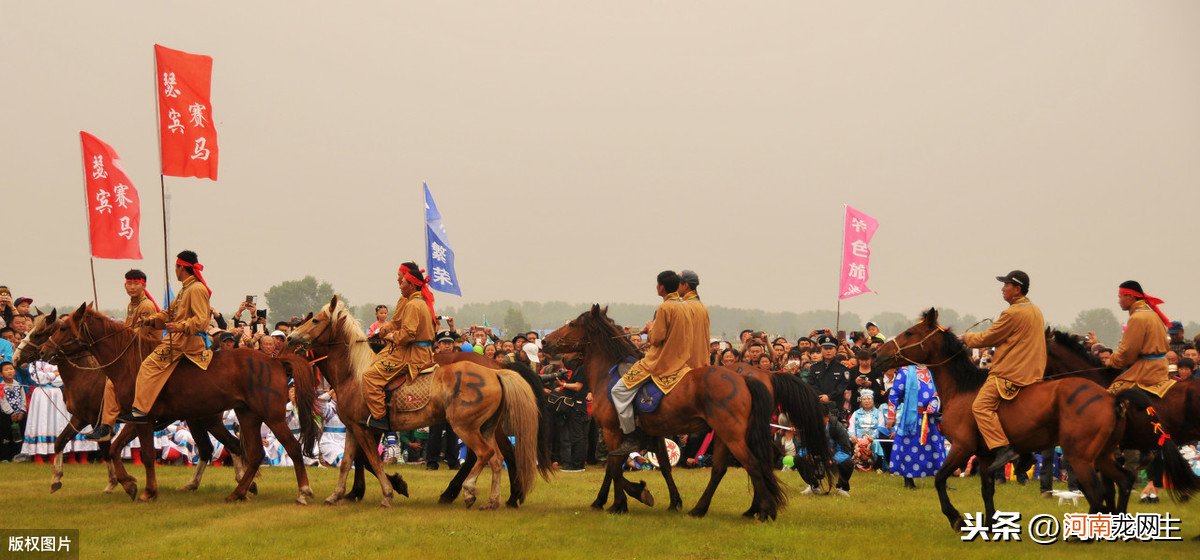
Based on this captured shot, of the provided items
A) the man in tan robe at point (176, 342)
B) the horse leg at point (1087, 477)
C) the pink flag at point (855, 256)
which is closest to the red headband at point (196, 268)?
the man in tan robe at point (176, 342)

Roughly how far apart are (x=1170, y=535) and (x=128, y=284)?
13.4 m

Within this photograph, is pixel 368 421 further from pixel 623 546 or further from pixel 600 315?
pixel 623 546

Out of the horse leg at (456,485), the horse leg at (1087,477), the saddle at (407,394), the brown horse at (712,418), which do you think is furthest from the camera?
the horse leg at (456,485)

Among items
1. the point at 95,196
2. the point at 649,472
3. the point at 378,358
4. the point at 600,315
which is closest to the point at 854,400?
the point at 649,472

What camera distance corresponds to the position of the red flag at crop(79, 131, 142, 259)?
829 inches

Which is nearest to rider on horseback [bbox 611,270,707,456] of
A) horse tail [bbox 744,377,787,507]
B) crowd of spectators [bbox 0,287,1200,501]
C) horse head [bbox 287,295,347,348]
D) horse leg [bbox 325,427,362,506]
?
horse tail [bbox 744,377,787,507]

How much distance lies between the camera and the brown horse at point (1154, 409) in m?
12.0

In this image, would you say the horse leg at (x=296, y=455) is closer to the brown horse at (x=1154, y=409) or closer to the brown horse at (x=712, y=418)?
the brown horse at (x=712, y=418)

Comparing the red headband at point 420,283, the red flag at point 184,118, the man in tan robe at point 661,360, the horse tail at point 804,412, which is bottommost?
the horse tail at point 804,412

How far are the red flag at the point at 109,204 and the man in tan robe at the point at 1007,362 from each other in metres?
16.1

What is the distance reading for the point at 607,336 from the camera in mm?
14320

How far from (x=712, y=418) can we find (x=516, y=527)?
2646 millimetres

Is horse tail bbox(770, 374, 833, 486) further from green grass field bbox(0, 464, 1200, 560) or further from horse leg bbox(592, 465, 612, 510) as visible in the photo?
horse leg bbox(592, 465, 612, 510)

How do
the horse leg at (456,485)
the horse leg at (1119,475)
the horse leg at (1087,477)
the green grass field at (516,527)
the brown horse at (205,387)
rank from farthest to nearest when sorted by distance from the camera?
the horse leg at (456,485), the brown horse at (205,387), the horse leg at (1119,475), the horse leg at (1087,477), the green grass field at (516,527)
